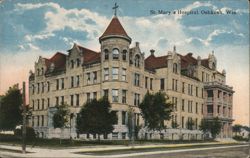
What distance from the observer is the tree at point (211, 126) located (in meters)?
41.8

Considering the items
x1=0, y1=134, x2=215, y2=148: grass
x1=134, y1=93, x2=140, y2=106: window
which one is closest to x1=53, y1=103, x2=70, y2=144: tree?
x1=0, y1=134, x2=215, y2=148: grass

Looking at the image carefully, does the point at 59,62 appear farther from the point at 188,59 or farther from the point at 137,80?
the point at 188,59

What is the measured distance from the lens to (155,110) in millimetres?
38125

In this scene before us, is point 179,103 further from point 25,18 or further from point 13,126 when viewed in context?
point 25,18

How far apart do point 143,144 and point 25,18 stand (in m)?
17.2

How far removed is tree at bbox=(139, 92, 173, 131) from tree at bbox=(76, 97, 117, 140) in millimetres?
4749

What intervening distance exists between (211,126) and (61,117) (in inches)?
752

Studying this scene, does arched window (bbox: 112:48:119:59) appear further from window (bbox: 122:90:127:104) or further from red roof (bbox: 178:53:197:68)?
red roof (bbox: 178:53:197:68)

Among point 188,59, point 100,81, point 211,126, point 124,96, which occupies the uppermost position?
point 188,59

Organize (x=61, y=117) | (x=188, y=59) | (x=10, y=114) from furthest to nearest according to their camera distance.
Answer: (x=188, y=59) → (x=10, y=114) → (x=61, y=117)

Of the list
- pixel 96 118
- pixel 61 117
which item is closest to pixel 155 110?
pixel 96 118

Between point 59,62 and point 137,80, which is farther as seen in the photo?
point 137,80

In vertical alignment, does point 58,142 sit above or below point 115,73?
below

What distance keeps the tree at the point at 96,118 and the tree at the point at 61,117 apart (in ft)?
3.66
